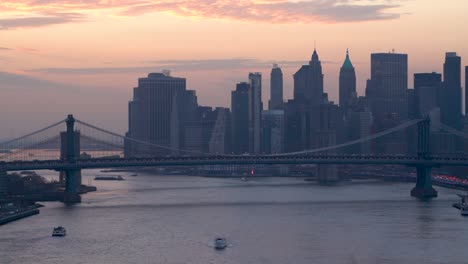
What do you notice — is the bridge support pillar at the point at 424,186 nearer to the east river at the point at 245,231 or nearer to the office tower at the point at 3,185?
the east river at the point at 245,231

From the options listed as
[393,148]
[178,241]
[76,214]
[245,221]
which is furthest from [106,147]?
[393,148]

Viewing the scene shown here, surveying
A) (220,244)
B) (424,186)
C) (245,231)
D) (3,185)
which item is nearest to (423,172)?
(424,186)

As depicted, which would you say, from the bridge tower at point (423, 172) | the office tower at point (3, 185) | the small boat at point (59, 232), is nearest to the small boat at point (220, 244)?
the small boat at point (59, 232)

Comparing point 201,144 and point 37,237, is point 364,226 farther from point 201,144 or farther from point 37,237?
point 201,144

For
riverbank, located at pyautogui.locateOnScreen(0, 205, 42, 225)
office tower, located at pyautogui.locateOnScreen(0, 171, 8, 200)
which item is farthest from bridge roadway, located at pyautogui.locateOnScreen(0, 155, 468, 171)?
riverbank, located at pyautogui.locateOnScreen(0, 205, 42, 225)

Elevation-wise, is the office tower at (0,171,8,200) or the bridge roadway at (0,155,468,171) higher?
the bridge roadway at (0,155,468,171)

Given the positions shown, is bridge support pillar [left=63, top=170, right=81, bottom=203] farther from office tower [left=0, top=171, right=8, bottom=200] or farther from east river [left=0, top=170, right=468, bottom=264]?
office tower [left=0, top=171, right=8, bottom=200]
